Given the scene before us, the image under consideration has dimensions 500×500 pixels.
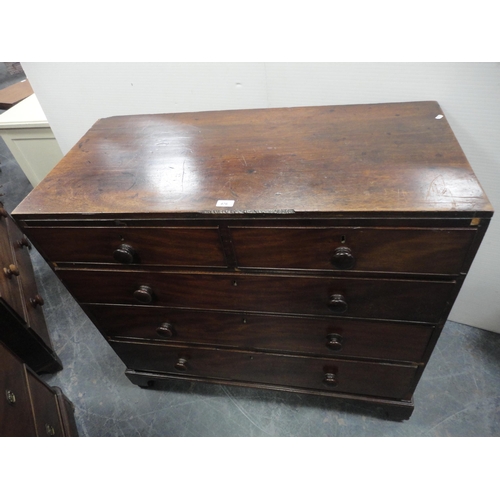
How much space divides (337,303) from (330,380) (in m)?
0.39

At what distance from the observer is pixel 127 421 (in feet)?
4.39

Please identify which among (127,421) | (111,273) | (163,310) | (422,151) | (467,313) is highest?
(422,151)

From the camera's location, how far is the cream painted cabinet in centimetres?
171

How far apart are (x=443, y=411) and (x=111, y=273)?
4.17 ft

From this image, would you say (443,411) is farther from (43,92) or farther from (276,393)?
(43,92)

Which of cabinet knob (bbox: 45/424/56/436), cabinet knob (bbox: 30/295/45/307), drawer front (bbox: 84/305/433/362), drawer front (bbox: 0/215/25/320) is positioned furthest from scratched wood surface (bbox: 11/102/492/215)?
cabinet knob (bbox: 30/295/45/307)

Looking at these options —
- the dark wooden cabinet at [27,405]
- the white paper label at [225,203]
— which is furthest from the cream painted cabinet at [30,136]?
the white paper label at [225,203]

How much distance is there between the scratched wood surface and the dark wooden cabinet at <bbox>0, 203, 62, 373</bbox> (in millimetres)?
670

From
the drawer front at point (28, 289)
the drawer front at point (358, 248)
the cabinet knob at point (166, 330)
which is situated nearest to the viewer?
the drawer front at point (358, 248)

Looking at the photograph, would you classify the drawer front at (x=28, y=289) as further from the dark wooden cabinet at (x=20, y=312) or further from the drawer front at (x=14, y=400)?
the drawer front at (x=14, y=400)

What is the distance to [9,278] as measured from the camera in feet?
4.32

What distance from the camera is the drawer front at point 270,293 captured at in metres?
0.77

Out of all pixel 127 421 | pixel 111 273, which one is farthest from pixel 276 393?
pixel 111 273

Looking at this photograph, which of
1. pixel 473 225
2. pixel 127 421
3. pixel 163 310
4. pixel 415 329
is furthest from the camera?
pixel 127 421
